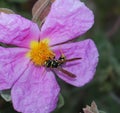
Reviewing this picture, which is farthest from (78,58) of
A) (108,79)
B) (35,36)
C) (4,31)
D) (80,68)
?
(108,79)

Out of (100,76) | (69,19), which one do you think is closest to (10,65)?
(69,19)

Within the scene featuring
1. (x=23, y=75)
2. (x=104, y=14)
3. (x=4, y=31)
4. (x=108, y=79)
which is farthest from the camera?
(x=104, y=14)

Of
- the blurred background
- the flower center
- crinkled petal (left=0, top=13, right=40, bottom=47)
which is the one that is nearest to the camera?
crinkled petal (left=0, top=13, right=40, bottom=47)

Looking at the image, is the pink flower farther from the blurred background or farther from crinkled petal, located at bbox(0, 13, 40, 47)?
the blurred background

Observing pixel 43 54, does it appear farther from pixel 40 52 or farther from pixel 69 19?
pixel 69 19

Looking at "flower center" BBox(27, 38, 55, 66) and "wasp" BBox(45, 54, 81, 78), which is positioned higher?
"wasp" BBox(45, 54, 81, 78)

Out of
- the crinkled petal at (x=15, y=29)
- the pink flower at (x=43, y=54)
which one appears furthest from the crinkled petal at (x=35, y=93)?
the crinkled petal at (x=15, y=29)

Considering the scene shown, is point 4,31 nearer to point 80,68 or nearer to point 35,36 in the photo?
point 35,36

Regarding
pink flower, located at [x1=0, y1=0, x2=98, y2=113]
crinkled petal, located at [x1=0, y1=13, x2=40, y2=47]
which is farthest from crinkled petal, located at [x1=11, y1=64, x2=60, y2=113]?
crinkled petal, located at [x1=0, y1=13, x2=40, y2=47]
